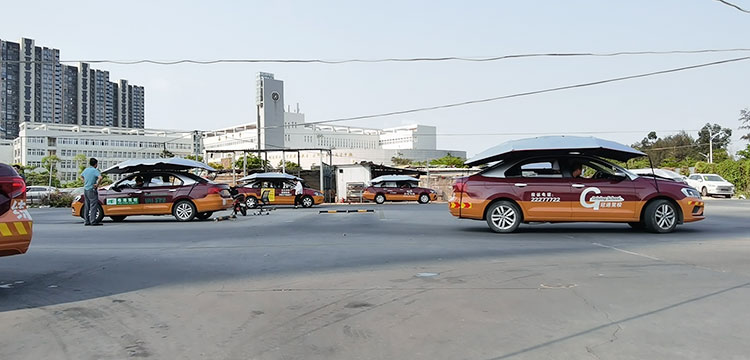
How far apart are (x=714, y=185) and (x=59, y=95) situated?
87.6m

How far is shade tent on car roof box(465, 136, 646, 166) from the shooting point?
10.9 metres

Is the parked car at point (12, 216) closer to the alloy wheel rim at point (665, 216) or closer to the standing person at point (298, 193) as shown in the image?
the alloy wheel rim at point (665, 216)

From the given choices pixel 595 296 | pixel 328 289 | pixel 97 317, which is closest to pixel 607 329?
pixel 595 296

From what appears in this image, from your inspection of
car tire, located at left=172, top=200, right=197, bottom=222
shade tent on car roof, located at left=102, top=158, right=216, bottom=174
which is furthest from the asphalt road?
shade tent on car roof, located at left=102, top=158, right=216, bottom=174

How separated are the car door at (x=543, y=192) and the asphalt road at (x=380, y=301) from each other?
1.64 m

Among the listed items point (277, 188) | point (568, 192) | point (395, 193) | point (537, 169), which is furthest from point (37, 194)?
point (568, 192)

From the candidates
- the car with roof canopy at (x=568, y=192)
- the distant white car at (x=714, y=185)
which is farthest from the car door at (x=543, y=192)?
the distant white car at (x=714, y=185)

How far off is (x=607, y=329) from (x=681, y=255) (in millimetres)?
4468

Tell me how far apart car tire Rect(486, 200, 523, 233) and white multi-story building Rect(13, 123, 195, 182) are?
78.5 m

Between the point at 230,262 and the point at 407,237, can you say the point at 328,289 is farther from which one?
the point at 407,237

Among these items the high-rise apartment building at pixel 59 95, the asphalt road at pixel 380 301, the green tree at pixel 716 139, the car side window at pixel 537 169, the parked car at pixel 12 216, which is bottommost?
the asphalt road at pixel 380 301

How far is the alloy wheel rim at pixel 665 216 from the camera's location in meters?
10.8

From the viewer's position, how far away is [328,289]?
5531 millimetres

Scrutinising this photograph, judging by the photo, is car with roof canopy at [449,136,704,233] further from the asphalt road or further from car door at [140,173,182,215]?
car door at [140,173,182,215]
